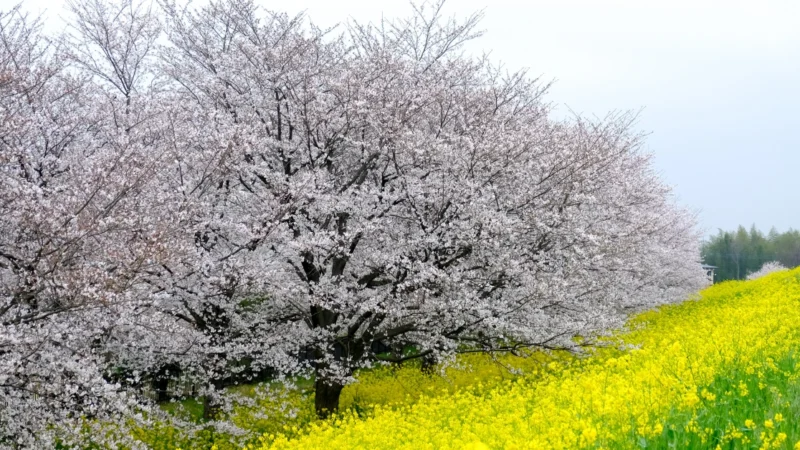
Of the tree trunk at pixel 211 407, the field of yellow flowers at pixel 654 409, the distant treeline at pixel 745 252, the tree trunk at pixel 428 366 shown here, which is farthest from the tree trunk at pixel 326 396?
the distant treeline at pixel 745 252

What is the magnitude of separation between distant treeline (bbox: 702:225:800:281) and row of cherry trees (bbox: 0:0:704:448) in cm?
8958

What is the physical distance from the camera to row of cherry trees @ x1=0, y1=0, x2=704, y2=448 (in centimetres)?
1062

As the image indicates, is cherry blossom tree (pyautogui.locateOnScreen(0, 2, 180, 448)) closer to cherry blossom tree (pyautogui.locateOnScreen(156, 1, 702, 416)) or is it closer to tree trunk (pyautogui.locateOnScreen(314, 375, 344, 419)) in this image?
cherry blossom tree (pyautogui.locateOnScreen(156, 1, 702, 416))

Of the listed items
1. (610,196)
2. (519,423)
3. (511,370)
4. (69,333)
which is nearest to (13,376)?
(69,333)

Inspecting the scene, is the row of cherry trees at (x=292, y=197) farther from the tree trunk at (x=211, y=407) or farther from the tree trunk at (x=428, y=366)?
the tree trunk at (x=428, y=366)

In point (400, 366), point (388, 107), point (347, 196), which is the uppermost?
point (388, 107)

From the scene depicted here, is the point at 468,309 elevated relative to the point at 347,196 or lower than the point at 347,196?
lower

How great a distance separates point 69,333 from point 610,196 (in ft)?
48.2

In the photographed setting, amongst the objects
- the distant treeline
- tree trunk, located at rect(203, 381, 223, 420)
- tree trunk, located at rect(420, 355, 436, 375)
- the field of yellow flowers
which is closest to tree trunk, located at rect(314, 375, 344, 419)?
tree trunk, located at rect(203, 381, 223, 420)

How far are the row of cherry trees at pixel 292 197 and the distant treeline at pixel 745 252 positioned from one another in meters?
89.6

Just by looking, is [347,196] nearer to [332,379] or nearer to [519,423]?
[332,379]

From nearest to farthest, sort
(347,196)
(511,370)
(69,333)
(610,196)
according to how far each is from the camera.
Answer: (69,333) → (347,196) → (511,370) → (610,196)

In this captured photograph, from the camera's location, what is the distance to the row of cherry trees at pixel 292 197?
34.9 ft

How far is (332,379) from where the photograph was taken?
13.6 meters
